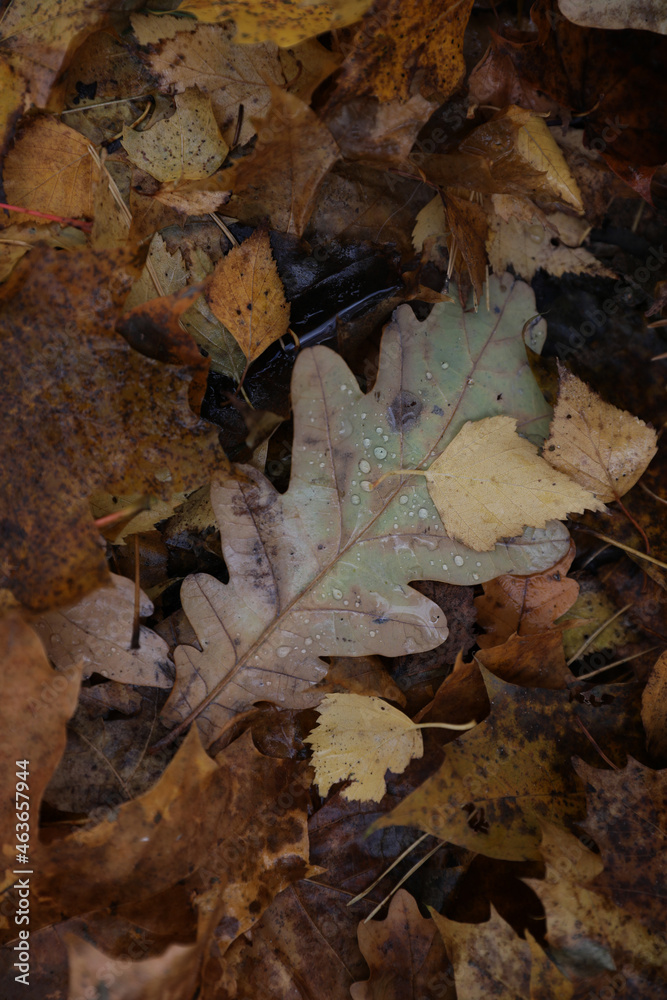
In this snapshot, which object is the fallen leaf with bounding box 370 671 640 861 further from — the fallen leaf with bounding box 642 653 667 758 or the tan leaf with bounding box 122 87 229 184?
the tan leaf with bounding box 122 87 229 184

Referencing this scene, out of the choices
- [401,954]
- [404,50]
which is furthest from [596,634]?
[404,50]

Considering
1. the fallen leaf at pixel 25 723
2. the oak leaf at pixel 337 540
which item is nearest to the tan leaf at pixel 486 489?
the oak leaf at pixel 337 540

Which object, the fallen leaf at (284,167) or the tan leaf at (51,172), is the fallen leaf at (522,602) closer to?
the fallen leaf at (284,167)

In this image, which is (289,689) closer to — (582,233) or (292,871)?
(292,871)

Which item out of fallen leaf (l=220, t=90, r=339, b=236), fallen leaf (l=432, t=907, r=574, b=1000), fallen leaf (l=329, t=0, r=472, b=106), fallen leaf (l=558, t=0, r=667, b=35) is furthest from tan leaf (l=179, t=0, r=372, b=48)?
fallen leaf (l=432, t=907, r=574, b=1000)

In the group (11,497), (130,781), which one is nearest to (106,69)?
(11,497)

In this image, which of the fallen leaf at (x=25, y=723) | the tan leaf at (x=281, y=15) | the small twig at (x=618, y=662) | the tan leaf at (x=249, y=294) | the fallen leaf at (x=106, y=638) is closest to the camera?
the fallen leaf at (x=25, y=723)

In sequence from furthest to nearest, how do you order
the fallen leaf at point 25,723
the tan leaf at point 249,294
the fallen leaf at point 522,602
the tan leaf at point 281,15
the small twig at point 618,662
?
1. the small twig at point 618,662
2. the fallen leaf at point 522,602
3. the tan leaf at point 249,294
4. the tan leaf at point 281,15
5. the fallen leaf at point 25,723
